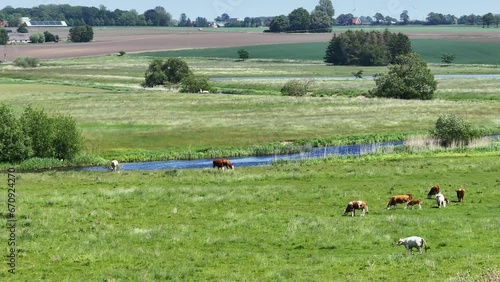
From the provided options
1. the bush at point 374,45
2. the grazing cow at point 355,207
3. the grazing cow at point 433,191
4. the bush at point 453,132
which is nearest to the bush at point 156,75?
the bush at point 453,132

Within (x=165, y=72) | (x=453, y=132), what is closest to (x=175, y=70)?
(x=165, y=72)

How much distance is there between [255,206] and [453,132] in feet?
101

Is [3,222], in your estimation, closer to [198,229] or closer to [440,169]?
[198,229]

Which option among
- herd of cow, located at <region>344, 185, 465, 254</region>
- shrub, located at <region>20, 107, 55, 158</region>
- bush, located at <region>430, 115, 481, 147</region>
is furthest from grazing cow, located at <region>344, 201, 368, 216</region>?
shrub, located at <region>20, 107, 55, 158</region>

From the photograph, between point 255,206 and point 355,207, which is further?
point 255,206

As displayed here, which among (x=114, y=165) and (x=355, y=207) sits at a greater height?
(x=355, y=207)

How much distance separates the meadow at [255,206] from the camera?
2750 centimetres

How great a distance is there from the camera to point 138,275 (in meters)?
26.5

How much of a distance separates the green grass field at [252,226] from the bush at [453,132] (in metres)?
12.4

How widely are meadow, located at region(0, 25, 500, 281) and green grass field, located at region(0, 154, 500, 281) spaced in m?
0.08

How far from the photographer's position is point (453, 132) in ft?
215

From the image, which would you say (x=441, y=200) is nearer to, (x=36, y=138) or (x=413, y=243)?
(x=413, y=243)

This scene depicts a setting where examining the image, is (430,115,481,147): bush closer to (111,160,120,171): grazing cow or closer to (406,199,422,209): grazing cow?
(111,160,120,171): grazing cow

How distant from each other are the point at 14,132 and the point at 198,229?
2935 centimetres
